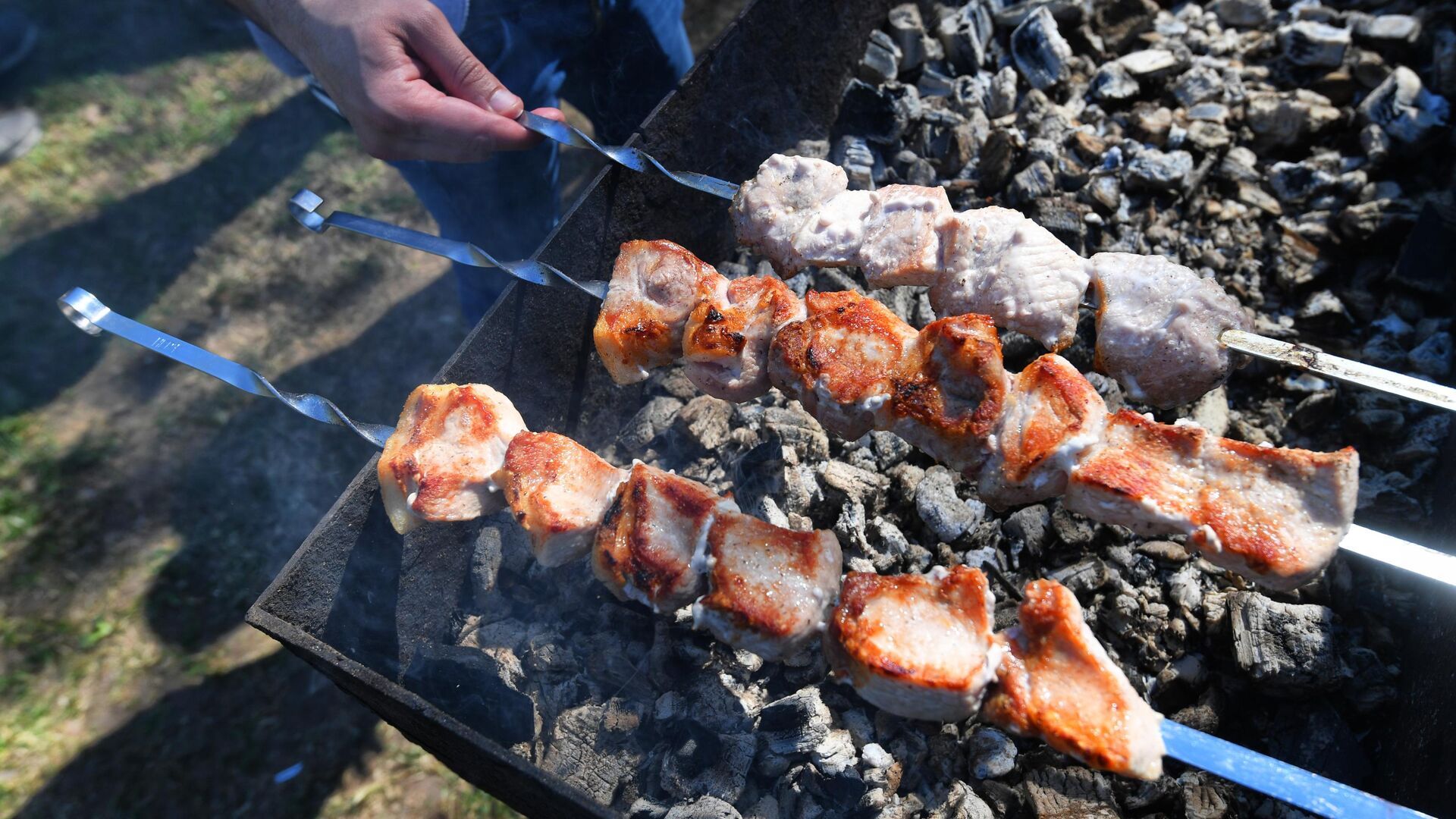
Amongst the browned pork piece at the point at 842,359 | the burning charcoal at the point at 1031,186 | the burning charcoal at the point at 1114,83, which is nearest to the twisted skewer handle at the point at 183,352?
the browned pork piece at the point at 842,359

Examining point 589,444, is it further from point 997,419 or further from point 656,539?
point 997,419

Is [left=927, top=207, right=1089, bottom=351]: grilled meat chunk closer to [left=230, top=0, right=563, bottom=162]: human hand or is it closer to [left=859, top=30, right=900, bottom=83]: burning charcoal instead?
[left=230, top=0, right=563, bottom=162]: human hand

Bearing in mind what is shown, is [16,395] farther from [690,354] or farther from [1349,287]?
[1349,287]

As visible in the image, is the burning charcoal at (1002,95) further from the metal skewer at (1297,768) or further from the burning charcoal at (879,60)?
the metal skewer at (1297,768)

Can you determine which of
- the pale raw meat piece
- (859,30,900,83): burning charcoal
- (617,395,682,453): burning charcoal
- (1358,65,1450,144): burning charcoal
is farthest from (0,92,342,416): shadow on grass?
(1358,65,1450,144): burning charcoal

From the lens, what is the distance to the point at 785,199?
7.84ft

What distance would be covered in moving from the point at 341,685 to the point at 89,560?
263cm

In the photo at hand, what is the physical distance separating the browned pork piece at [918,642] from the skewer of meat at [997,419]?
30 centimetres

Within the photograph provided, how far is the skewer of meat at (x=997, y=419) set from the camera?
65.2 inches

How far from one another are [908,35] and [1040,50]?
1.84 feet

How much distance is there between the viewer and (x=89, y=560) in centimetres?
375

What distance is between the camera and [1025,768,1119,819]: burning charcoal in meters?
2.04

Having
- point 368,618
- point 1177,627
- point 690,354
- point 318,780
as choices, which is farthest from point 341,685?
point 1177,627

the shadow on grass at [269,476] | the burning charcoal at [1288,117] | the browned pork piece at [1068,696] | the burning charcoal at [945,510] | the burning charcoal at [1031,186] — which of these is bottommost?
the shadow on grass at [269,476]
